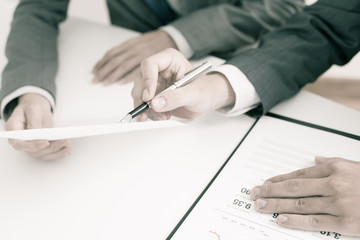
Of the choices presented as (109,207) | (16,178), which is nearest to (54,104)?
(16,178)


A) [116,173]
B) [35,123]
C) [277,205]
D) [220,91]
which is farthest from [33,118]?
[277,205]

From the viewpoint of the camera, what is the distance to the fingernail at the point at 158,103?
1.80ft

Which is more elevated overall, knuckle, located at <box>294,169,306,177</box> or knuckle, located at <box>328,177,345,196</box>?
knuckle, located at <box>328,177,345,196</box>

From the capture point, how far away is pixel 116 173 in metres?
0.59

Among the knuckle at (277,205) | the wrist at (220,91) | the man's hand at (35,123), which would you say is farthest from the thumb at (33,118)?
the knuckle at (277,205)

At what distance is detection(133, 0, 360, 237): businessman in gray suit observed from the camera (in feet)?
1.61

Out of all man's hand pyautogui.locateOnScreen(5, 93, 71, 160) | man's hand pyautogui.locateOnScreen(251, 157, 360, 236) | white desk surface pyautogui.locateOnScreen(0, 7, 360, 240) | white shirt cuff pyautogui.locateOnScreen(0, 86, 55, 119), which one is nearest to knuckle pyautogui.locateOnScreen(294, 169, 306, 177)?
man's hand pyautogui.locateOnScreen(251, 157, 360, 236)

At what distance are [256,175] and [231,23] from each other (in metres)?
0.45

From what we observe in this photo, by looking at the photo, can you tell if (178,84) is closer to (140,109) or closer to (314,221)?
(140,109)

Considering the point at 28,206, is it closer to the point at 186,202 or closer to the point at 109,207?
Answer: the point at 109,207

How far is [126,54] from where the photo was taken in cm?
84

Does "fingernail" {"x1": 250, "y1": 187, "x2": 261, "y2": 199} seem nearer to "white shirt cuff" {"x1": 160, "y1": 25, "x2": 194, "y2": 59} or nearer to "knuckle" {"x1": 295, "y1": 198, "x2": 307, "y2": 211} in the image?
"knuckle" {"x1": 295, "y1": 198, "x2": 307, "y2": 211}

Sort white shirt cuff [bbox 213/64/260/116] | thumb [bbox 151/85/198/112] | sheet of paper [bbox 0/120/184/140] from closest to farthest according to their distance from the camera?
1. sheet of paper [bbox 0/120/184/140]
2. thumb [bbox 151/85/198/112]
3. white shirt cuff [bbox 213/64/260/116]

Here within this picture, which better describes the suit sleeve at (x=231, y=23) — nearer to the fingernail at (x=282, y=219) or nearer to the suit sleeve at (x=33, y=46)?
the suit sleeve at (x=33, y=46)
